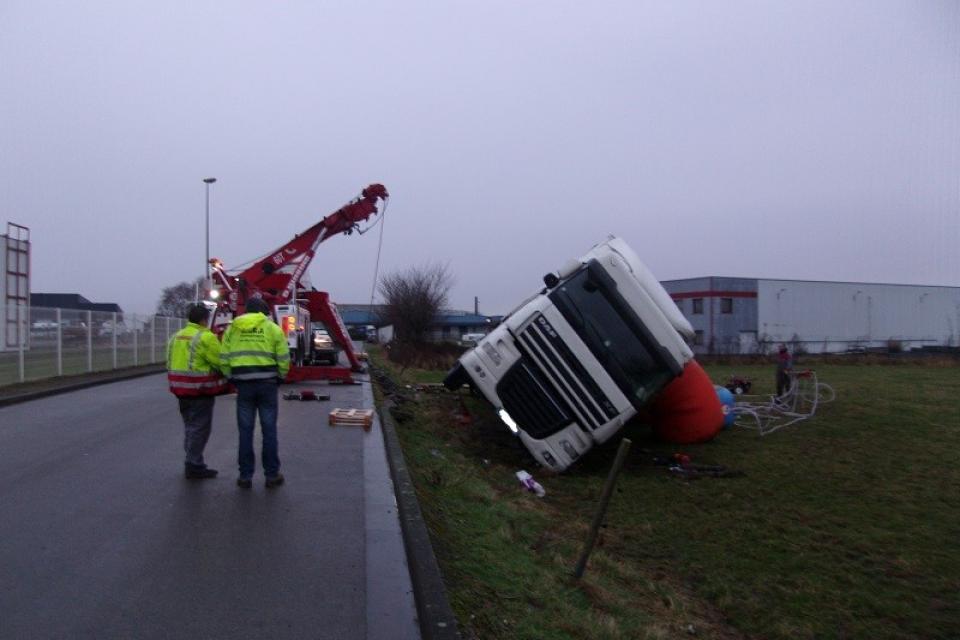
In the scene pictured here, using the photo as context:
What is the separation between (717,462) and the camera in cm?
1311

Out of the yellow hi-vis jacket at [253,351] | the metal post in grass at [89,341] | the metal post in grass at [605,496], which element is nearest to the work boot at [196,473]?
the yellow hi-vis jacket at [253,351]

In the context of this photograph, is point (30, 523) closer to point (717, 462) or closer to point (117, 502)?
point (117, 502)

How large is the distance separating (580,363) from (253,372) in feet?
16.6

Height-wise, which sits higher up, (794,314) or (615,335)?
(794,314)

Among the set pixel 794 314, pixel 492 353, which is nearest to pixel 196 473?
pixel 492 353

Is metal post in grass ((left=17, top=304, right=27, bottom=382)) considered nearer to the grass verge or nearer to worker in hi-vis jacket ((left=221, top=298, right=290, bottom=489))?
the grass verge

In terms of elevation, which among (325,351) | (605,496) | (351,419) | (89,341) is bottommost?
(351,419)

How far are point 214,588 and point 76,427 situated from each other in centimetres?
795

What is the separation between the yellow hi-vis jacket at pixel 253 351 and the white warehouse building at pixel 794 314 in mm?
43270

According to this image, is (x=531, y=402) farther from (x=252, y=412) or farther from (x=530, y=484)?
(x=252, y=412)

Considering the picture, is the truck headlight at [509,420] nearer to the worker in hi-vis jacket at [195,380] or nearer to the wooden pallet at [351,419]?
the wooden pallet at [351,419]

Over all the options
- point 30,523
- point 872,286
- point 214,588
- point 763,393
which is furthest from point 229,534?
point 872,286

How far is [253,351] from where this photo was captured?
24.2ft

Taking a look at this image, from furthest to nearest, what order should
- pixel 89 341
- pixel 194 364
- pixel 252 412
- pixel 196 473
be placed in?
pixel 89 341, pixel 196 473, pixel 194 364, pixel 252 412
